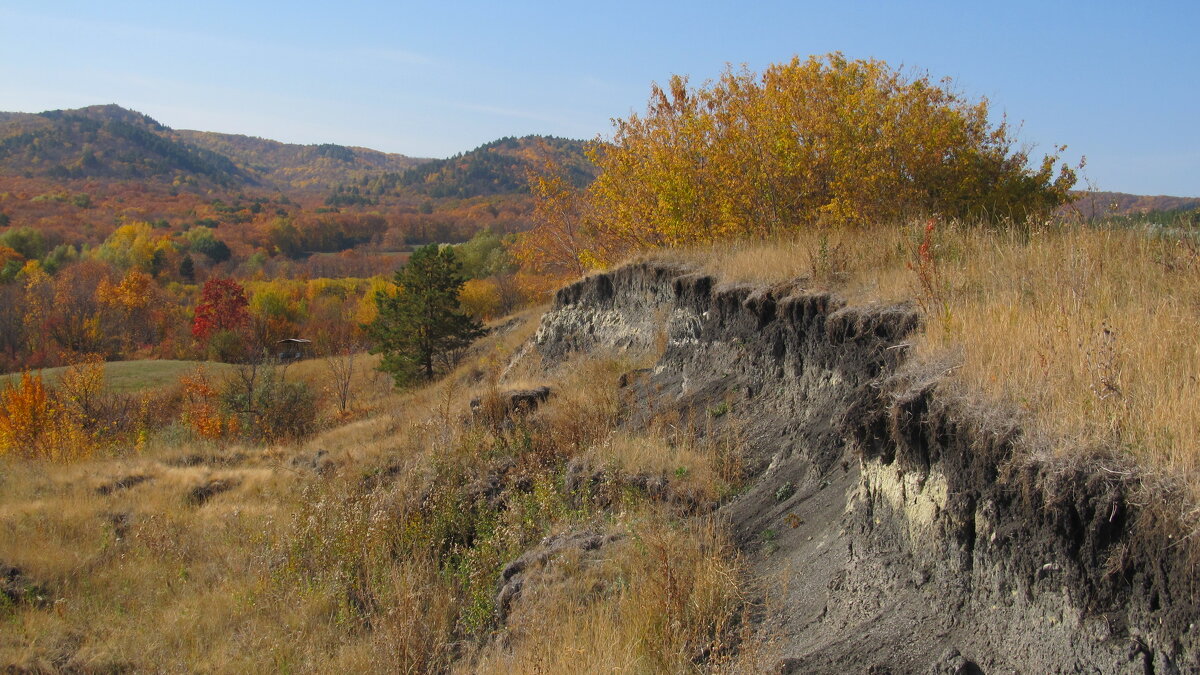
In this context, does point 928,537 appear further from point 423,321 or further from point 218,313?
point 218,313

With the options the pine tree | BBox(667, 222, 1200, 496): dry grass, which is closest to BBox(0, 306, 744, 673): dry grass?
BBox(667, 222, 1200, 496): dry grass

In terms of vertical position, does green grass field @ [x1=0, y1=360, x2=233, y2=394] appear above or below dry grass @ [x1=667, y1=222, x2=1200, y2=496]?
below

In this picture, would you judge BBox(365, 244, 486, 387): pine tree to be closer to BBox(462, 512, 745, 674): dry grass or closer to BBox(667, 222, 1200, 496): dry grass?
BBox(667, 222, 1200, 496): dry grass

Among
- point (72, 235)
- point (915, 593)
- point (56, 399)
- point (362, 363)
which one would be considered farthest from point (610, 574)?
point (72, 235)

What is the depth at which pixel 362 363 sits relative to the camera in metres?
49.2

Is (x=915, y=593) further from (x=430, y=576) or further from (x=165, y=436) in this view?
(x=165, y=436)

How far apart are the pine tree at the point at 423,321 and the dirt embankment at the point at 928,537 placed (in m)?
26.8

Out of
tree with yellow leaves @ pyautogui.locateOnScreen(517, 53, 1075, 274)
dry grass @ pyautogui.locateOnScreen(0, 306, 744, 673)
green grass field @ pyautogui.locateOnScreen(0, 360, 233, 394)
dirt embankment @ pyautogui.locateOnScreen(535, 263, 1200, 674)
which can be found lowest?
green grass field @ pyautogui.locateOnScreen(0, 360, 233, 394)

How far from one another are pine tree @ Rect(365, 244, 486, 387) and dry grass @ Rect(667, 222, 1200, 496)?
26.9m

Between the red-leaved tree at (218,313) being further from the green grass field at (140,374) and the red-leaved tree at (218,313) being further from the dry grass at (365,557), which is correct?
the dry grass at (365,557)

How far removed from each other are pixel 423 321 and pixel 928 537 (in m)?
30.2

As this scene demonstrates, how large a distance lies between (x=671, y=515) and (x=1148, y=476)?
4316mm

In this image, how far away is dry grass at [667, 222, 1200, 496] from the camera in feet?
10.5

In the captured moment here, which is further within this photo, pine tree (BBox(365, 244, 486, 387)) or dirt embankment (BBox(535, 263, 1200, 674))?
pine tree (BBox(365, 244, 486, 387))
